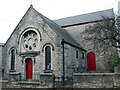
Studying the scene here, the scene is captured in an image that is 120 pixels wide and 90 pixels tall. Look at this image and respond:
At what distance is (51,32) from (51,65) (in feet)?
13.3

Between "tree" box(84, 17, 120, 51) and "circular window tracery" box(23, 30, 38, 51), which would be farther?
"circular window tracery" box(23, 30, 38, 51)

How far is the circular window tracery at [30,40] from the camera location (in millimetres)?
21734

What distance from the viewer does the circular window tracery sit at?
2173 centimetres

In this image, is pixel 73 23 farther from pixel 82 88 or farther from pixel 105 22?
pixel 82 88

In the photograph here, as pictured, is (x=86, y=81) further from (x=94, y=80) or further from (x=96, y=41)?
(x=96, y=41)

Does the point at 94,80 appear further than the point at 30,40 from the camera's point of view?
No

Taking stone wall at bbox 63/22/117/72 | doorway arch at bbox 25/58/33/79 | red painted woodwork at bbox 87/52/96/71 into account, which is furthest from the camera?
red painted woodwork at bbox 87/52/96/71

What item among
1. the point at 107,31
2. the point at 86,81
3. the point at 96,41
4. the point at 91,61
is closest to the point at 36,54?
the point at 86,81

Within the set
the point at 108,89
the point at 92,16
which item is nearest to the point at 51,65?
the point at 108,89

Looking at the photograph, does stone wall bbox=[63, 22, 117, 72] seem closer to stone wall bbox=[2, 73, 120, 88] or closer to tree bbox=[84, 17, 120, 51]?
tree bbox=[84, 17, 120, 51]

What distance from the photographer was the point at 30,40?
22.1 m

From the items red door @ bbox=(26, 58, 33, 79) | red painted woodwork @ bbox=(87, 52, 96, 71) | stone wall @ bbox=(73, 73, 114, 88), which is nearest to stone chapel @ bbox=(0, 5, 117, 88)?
red door @ bbox=(26, 58, 33, 79)

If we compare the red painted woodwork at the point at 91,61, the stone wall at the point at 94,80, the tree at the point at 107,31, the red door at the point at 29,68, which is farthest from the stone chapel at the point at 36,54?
the red painted woodwork at the point at 91,61

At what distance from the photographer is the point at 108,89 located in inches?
626
